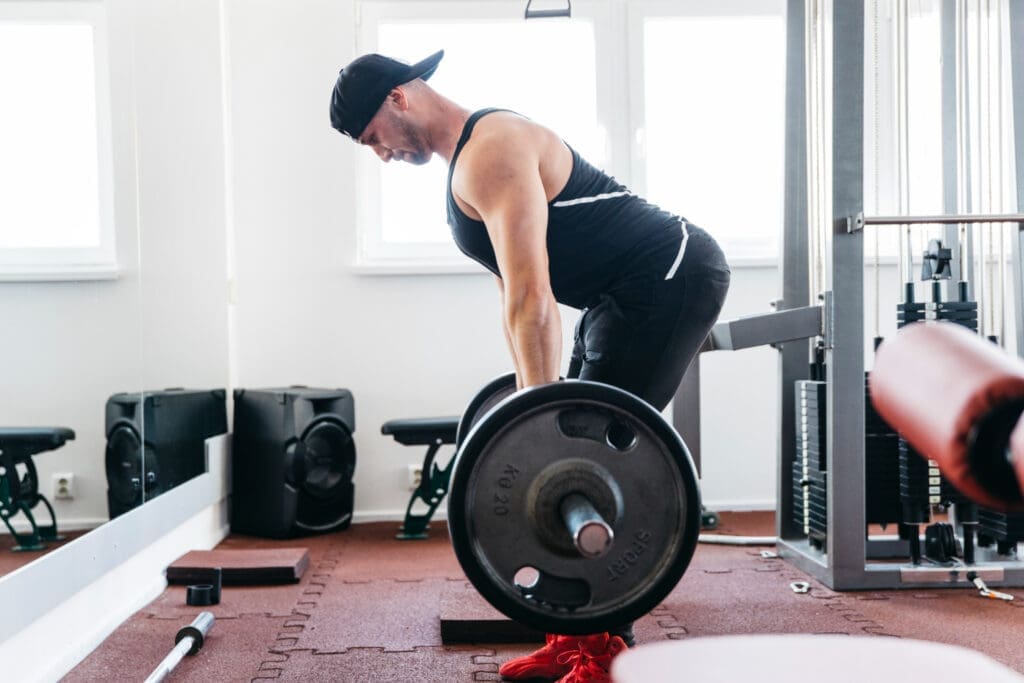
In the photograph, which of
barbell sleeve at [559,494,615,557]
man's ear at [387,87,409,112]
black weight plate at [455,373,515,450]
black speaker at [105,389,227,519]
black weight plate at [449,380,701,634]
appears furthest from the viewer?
black speaker at [105,389,227,519]

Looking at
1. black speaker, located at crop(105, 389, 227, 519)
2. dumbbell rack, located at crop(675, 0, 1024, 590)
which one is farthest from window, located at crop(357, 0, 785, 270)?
dumbbell rack, located at crop(675, 0, 1024, 590)

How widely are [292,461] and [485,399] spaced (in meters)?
1.95

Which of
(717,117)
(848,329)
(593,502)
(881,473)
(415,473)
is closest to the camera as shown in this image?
(593,502)

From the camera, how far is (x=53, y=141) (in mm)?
2070

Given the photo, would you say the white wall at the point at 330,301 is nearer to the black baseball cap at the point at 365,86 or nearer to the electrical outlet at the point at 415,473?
the electrical outlet at the point at 415,473

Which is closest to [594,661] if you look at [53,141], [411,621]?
[411,621]

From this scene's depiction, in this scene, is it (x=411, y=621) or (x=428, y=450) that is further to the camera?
(x=428, y=450)

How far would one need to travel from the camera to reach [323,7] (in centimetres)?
421

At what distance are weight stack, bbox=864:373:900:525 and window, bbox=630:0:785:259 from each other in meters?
1.50

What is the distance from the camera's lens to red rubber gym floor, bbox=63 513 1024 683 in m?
2.26

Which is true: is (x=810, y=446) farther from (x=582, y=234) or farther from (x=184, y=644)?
(x=184, y=644)

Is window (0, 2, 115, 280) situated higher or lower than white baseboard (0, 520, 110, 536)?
higher

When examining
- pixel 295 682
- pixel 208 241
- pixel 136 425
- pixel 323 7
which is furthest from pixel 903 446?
pixel 323 7

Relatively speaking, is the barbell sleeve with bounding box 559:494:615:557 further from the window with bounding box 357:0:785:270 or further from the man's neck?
the window with bounding box 357:0:785:270
